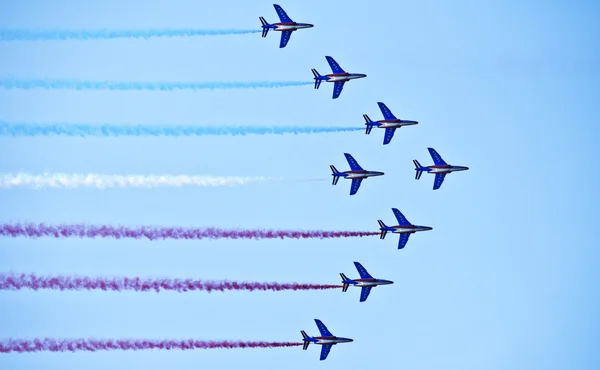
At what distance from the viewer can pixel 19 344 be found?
67188mm

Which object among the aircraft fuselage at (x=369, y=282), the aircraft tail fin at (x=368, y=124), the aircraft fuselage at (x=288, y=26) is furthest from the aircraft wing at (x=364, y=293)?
the aircraft fuselage at (x=288, y=26)

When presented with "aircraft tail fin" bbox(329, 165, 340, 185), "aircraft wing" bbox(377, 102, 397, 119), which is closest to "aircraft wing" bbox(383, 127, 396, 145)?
"aircraft wing" bbox(377, 102, 397, 119)

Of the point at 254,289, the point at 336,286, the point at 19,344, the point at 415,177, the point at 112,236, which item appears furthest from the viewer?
the point at 415,177

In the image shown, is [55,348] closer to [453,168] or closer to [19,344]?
[19,344]

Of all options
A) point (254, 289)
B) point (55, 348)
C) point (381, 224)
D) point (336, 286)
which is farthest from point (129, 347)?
point (381, 224)

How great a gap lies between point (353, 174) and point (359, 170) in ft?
2.96

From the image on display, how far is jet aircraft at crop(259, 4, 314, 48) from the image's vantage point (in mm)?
83438

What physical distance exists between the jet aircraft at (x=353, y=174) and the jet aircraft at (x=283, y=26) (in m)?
8.77

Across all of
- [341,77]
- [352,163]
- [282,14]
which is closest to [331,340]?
[352,163]

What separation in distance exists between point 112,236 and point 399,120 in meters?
26.2

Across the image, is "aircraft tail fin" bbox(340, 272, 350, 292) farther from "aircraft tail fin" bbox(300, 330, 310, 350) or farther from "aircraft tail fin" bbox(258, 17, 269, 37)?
"aircraft tail fin" bbox(258, 17, 269, 37)

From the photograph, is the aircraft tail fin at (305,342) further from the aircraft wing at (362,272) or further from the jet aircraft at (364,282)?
the aircraft wing at (362,272)

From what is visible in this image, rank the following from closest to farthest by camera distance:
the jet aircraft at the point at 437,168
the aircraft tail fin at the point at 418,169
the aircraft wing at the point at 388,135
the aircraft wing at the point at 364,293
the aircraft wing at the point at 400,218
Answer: the aircraft wing at the point at 364,293 → the aircraft tail fin at the point at 418,169 → the aircraft wing at the point at 388,135 → the jet aircraft at the point at 437,168 → the aircraft wing at the point at 400,218

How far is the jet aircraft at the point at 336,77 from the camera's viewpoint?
85.6 metres
